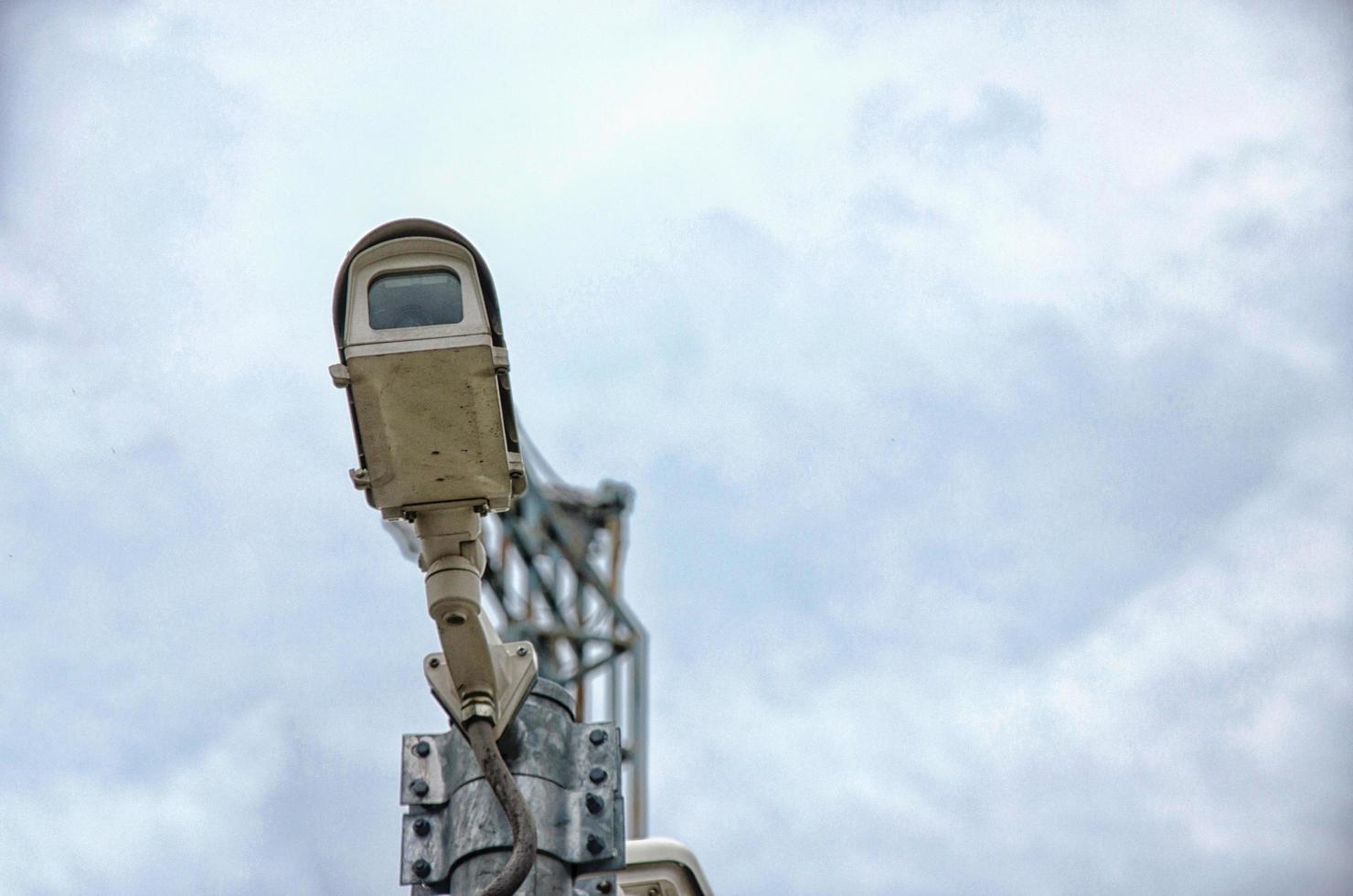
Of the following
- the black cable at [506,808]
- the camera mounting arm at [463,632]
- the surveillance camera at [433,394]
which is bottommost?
the black cable at [506,808]

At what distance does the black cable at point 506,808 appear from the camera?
7.11 feet

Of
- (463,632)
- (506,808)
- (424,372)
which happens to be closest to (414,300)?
(424,372)

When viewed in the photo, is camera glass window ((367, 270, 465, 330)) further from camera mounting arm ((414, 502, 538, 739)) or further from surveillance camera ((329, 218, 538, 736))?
camera mounting arm ((414, 502, 538, 739))

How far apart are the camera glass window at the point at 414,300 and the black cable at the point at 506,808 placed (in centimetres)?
56

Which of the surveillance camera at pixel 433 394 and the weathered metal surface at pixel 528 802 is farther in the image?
the weathered metal surface at pixel 528 802

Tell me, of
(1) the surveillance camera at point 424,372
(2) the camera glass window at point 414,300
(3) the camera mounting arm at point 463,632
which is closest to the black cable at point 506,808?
(3) the camera mounting arm at point 463,632

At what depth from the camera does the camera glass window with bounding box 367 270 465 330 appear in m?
2.23

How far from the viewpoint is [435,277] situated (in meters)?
2.27

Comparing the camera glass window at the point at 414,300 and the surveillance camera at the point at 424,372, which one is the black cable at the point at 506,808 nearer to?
the surveillance camera at the point at 424,372

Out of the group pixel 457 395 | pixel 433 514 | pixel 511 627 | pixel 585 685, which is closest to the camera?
pixel 457 395

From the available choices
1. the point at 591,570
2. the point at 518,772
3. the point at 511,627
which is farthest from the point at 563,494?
the point at 518,772

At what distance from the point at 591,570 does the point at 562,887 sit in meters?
22.4

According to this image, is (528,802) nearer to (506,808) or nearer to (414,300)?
(506,808)

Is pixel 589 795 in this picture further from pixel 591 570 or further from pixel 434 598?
pixel 591 570
